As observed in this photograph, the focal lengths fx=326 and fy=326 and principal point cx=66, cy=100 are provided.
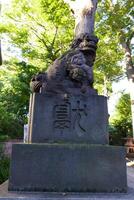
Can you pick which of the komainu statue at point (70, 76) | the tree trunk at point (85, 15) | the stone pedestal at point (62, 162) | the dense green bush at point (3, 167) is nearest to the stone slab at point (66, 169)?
the stone pedestal at point (62, 162)

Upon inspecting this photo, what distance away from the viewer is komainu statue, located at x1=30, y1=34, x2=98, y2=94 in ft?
17.0

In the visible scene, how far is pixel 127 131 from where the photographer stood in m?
25.5

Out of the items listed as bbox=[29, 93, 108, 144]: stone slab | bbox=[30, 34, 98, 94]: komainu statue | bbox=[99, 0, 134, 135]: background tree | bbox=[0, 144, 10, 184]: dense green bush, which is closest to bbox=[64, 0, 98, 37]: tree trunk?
bbox=[99, 0, 134, 135]: background tree

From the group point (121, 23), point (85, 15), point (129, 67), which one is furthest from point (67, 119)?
point (129, 67)

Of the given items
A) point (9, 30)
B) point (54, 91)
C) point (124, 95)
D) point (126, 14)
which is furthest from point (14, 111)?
point (124, 95)

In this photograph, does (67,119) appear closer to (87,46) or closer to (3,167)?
(87,46)

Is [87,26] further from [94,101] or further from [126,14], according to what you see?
[94,101]

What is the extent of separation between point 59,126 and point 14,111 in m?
13.5

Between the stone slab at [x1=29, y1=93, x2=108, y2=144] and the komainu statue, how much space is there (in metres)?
0.18

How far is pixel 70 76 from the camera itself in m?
5.30

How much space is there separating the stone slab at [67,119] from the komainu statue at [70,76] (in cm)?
18

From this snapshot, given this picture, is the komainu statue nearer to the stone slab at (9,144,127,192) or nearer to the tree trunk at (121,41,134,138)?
the stone slab at (9,144,127,192)

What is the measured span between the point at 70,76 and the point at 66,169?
1.56 m

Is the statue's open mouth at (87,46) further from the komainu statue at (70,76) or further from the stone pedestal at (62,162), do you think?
the stone pedestal at (62,162)
